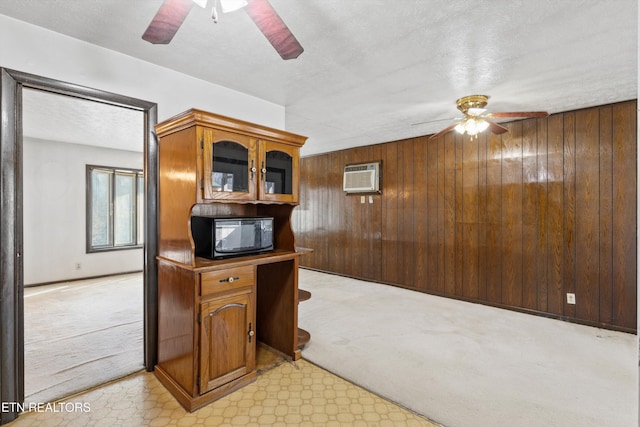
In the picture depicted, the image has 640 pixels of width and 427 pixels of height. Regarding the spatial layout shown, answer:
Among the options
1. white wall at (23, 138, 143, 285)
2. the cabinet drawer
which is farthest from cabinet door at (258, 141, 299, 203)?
white wall at (23, 138, 143, 285)

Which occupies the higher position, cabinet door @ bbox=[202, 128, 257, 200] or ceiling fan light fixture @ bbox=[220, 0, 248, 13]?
ceiling fan light fixture @ bbox=[220, 0, 248, 13]

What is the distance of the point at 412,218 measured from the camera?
4.75m

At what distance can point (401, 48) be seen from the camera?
2.15 m

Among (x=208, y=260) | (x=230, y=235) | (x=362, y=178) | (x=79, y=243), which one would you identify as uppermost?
(x=362, y=178)

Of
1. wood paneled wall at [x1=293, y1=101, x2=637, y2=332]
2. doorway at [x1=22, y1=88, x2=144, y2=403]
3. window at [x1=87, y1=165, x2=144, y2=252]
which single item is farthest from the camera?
window at [x1=87, y1=165, x2=144, y2=252]

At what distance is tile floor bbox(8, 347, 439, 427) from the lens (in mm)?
1841

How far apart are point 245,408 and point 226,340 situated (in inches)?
16.7

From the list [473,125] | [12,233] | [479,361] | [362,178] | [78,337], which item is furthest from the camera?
[362,178]

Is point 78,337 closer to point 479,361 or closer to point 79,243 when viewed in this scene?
point 79,243

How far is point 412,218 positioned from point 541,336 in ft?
7.08

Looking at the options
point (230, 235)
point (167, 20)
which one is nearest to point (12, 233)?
point (230, 235)

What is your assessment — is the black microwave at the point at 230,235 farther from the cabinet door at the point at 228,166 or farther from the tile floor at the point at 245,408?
the tile floor at the point at 245,408

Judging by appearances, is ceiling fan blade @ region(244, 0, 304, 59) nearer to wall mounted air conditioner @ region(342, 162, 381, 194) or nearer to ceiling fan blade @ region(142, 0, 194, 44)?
ceiling fan blade @ region(142, 0, 194, 44)

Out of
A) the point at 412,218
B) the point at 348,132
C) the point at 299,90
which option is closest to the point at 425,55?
the point at 299,90
